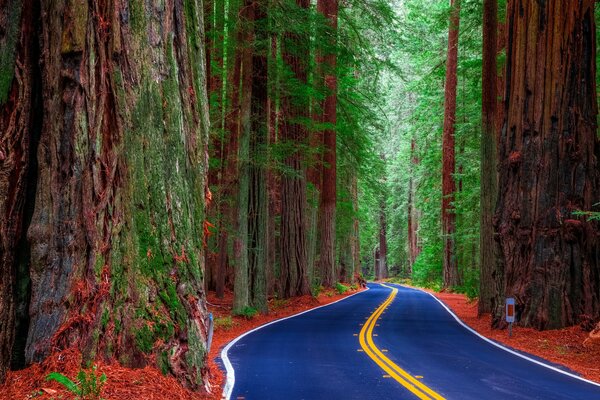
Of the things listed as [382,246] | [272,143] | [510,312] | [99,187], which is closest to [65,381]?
[99,187]

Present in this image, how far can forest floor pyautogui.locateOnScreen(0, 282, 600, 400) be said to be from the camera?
5.01 m

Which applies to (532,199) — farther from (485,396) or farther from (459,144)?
(459,144)

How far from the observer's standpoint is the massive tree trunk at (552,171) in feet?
48.2

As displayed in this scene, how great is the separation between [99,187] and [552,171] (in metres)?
13.1

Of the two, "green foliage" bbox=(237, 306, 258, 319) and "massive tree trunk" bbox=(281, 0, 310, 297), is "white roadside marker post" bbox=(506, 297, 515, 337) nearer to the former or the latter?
"green foliage" bbox=(237, 306, 258, 319)

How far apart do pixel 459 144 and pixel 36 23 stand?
29.8 meters

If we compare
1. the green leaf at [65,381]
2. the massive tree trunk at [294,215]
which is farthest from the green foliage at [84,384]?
the massive tree trunk at [294,215]

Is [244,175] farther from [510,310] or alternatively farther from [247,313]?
[510,310]

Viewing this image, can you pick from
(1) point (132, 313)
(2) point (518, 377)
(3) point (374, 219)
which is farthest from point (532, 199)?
(3) point (374, 219)

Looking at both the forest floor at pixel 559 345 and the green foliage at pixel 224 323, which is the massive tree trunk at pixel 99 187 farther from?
the green foliage at pixel 224 323

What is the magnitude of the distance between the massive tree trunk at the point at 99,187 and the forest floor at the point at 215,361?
0.16m

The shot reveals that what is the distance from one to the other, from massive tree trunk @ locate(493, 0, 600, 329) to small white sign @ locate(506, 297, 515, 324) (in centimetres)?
65

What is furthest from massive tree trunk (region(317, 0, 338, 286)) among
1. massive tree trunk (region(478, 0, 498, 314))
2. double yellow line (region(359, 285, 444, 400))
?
double yellow line (region(359, 285, 444, 400))

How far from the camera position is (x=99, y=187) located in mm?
5629
